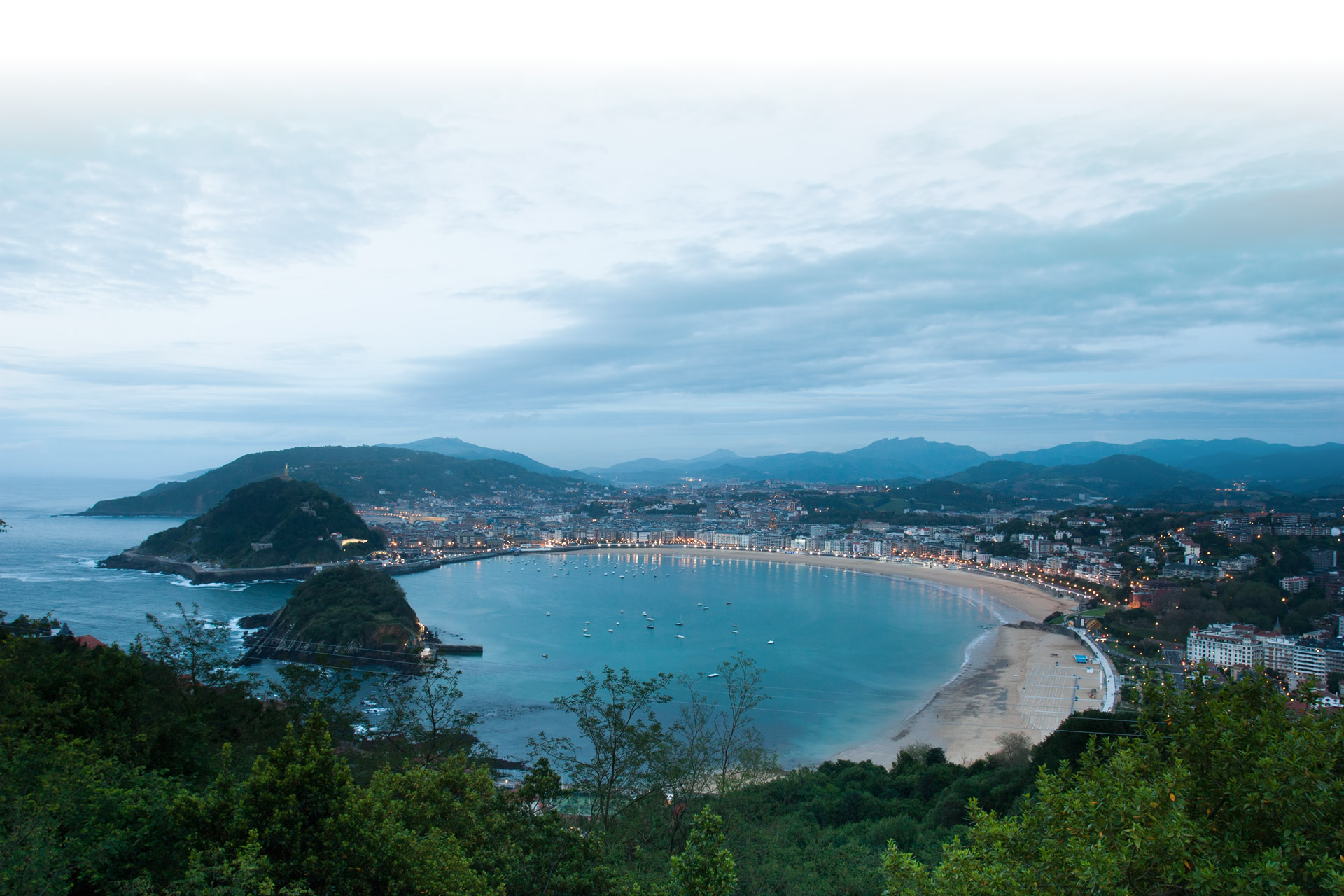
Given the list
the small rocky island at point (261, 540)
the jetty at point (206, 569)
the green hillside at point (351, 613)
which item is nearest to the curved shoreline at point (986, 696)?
the green hillside at point (351, 613)

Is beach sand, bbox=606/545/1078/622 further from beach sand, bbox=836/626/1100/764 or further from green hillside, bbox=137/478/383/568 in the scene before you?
green hillside, bbox=137/478/383/568

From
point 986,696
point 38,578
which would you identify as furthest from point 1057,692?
point 38,578

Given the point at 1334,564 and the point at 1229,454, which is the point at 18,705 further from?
the point at 1229,454

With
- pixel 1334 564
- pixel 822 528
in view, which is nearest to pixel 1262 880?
pixel 1334 564

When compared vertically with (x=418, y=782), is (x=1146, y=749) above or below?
above

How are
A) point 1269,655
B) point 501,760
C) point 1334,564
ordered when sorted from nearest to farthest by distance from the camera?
point 501,760
point 1269,655
point 1334,564

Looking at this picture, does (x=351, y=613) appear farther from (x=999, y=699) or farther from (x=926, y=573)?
(x=926, y=573)

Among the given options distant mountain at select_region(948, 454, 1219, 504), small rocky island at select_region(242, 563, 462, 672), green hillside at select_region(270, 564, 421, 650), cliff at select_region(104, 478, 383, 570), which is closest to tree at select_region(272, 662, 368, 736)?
small rocky island at select_region(242, 563, 462, 672)
